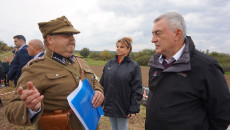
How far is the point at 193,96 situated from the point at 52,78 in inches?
67.4

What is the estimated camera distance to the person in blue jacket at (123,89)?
3.01 metres

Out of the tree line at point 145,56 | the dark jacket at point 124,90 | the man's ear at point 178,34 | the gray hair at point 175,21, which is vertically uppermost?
the gray hair at point 175,21

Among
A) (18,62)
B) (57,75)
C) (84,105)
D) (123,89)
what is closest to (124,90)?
(123,89)

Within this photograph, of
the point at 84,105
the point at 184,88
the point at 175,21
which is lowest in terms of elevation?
the point at 84,105

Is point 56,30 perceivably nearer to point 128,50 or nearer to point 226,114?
point 128,50

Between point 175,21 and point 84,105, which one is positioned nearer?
point 84,105

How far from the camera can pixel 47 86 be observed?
1.60m

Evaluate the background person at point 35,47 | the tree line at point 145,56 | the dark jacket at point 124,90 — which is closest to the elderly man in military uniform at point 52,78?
the dark jacket at point 124,90

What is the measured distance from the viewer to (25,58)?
4.82m

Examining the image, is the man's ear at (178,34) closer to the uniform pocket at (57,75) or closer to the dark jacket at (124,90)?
the dark jacket at (124,90)

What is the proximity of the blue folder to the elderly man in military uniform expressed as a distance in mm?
101

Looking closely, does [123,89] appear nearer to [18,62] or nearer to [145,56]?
[18,62]

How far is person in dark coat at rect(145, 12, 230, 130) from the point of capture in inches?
60.8

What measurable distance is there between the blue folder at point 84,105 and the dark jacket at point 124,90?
125cm
